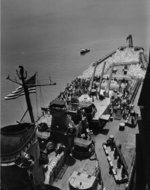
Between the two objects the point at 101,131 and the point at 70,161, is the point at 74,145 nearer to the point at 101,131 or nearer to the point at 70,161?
the point at 70,161

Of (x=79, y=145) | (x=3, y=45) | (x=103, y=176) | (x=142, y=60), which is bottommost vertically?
(x=103, y=176)

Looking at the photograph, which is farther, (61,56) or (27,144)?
(61,56)

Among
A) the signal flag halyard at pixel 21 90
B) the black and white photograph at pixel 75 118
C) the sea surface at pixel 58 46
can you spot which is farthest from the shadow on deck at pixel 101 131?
the signal flag halyard at pixel 21 90

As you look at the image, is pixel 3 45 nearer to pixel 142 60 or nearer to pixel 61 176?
pixel 142 60

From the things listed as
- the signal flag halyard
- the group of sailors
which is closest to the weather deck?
the group of sailors

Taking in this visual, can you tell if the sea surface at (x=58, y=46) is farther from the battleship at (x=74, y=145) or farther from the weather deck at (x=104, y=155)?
the weather deck at (x=104, y=155)

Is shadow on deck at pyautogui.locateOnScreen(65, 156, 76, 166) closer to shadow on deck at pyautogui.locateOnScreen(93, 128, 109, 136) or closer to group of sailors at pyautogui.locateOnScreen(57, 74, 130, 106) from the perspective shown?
shadow on deck at pyautogui.locateOnScreen(93, 128, 109, 136)

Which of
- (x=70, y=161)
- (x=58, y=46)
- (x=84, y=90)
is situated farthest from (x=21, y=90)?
(x=58, y=46)

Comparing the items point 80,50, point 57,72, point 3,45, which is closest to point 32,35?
point 3,45
